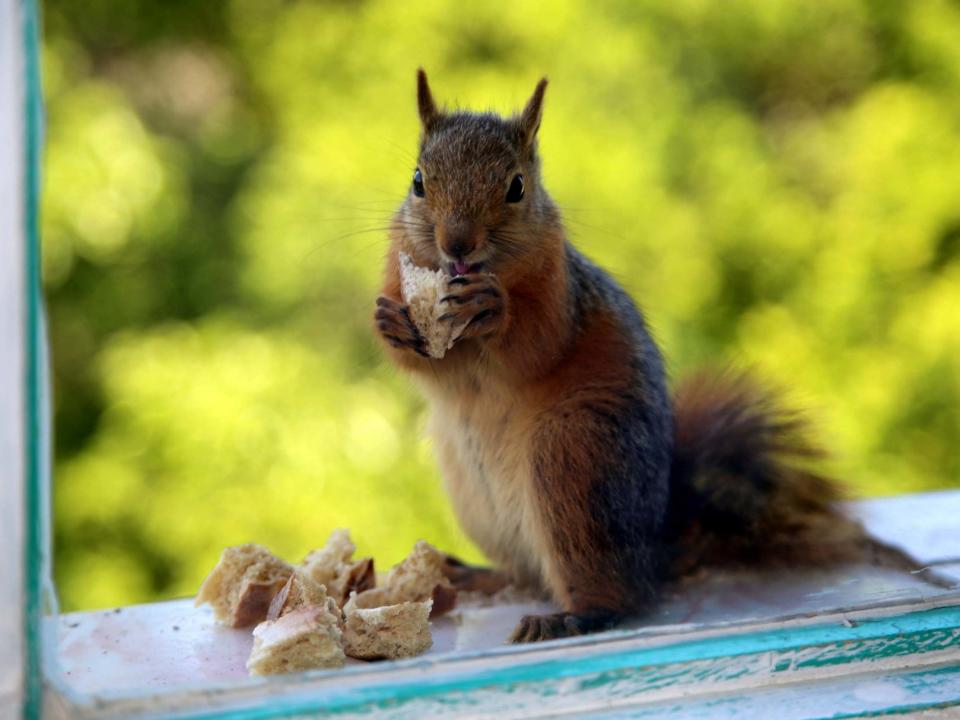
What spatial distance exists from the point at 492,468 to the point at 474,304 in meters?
0.20

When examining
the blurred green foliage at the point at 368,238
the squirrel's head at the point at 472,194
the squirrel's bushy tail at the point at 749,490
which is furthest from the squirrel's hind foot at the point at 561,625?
the blurred green foliage at the point at 368,238

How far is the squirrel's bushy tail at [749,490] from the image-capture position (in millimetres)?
1229

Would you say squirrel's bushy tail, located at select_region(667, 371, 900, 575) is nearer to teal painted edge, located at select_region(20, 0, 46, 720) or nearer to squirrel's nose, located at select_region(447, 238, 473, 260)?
squirrel's nose, located at select_region(447, 238, 473, 260)

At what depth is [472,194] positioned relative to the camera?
1.10 meters

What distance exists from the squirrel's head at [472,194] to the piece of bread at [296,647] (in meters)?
0.35

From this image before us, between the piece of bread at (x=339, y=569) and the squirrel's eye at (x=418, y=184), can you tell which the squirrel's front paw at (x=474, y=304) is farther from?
the piece of bread at (x=339, y=569)

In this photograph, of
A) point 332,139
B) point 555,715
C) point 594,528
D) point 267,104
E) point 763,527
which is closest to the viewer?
point 555,715

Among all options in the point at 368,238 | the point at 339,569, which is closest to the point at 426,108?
the point at 339,569

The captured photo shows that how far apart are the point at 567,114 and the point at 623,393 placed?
1.72 m

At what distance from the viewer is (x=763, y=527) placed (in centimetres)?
125

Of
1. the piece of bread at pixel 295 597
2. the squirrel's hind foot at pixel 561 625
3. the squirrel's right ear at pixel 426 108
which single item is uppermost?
the squirrel's right ear at pixel 426 108

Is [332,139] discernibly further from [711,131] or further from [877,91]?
[877,91]

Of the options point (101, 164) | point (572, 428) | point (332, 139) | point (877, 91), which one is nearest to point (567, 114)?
point (332, 139)

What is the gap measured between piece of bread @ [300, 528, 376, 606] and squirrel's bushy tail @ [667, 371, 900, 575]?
314 mm
